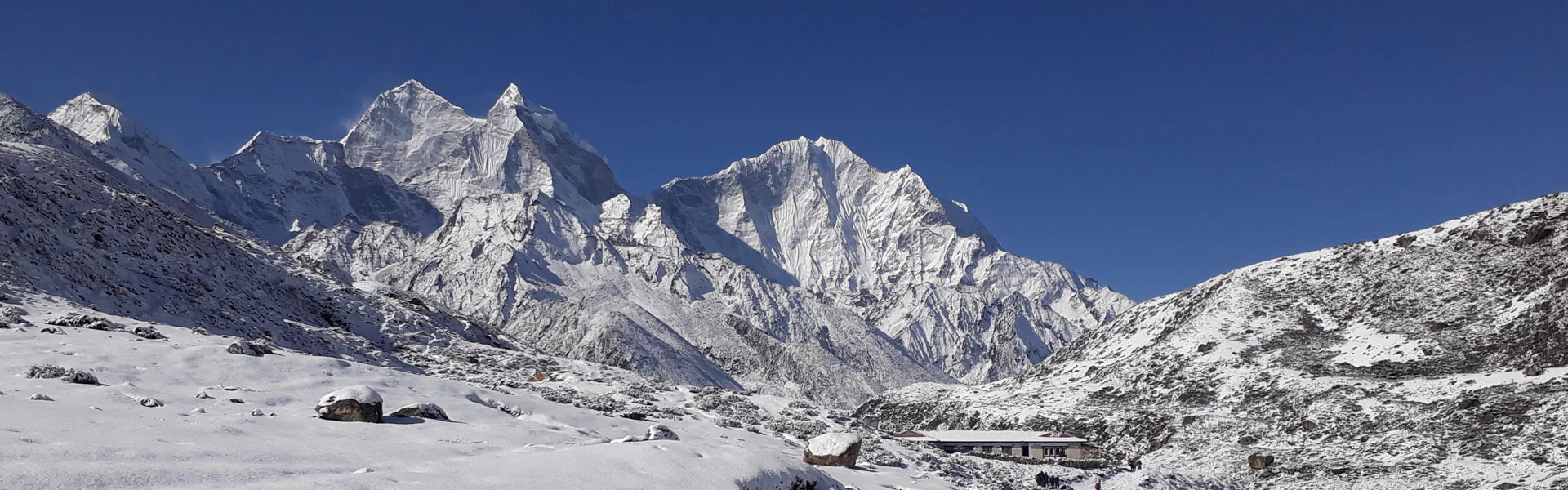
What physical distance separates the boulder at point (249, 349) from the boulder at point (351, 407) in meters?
11.1

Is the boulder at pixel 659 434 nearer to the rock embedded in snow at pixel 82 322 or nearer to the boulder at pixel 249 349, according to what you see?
the boulder at pixel 249 349

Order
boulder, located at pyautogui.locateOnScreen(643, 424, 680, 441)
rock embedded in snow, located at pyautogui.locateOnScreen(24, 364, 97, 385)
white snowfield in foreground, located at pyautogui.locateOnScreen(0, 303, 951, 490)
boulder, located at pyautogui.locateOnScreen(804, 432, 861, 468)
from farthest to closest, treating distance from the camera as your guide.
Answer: boulder, located at pyautogui.locateOnScreen(804, 432, 861, 468), boulder, located at pyautogui.locateOnScreen(643, 424, 680, 441), rock embedded in snow, located at pyautogui.locateOnScreen(24, 364, 97, 385), white snowfield in foreground, located at pyautogui.locateOnScreen(0, 303, 951, 490)

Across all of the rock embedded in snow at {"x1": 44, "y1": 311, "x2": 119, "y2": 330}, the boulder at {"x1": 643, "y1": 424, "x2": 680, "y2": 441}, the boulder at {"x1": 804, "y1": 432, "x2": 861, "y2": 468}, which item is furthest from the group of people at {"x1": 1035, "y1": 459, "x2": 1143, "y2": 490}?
the rock embedded in snow at {"x1": 44, "y1": 311, "x2": 119, "y2": 330}

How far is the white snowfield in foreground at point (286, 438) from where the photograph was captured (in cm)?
1543

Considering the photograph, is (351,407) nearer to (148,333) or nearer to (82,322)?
(148,333)

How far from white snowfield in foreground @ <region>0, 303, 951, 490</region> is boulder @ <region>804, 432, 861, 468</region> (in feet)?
1.98

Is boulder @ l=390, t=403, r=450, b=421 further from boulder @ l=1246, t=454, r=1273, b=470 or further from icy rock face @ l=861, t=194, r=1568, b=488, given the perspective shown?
boulder @ l=1246, t=454, r=1273, b=470

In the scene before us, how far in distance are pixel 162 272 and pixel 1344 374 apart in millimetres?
82667

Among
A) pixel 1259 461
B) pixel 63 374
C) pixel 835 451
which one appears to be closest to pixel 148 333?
pixel 63 374

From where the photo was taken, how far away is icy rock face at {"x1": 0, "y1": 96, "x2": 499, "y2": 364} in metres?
51.0

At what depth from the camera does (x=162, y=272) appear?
2320 inches

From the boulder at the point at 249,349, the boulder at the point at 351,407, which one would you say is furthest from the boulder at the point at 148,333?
the boulder at the point at 351,407

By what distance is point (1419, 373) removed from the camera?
65438 mm

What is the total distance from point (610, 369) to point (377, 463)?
5877 centimetres
